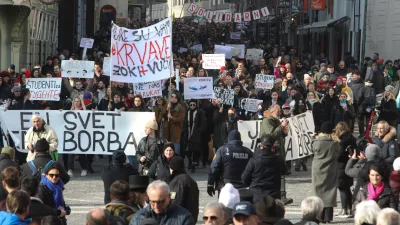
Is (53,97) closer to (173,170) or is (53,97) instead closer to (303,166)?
(303,166)

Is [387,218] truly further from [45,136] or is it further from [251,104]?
[251,104]

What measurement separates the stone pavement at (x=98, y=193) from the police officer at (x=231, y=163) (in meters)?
0.72

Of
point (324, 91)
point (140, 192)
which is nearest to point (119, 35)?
point (324, 91)

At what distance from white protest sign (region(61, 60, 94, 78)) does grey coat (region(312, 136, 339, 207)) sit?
899 centimetres

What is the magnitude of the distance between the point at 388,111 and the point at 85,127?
802cm

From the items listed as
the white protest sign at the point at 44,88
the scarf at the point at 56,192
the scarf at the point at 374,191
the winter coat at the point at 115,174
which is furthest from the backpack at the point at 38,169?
the white protest sign at the point at 44,88

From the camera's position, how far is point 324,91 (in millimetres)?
26094

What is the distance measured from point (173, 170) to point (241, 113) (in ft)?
37.2

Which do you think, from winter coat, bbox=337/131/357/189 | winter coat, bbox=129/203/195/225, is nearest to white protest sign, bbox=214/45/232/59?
winter coat, bbox=337/131/357/189

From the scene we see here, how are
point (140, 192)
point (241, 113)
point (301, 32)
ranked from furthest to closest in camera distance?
point (301, 32) → point (241, 113) → point (140, 192)

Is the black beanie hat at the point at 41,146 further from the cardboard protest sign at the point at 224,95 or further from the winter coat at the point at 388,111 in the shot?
the winter coat at the point at 388,111

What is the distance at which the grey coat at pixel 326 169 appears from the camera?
15.9m

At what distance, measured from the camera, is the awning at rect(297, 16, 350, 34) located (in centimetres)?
5381

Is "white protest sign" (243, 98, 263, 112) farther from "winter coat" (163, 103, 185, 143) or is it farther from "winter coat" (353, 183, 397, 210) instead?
"winter coat" (353, 183, 397, 210)
